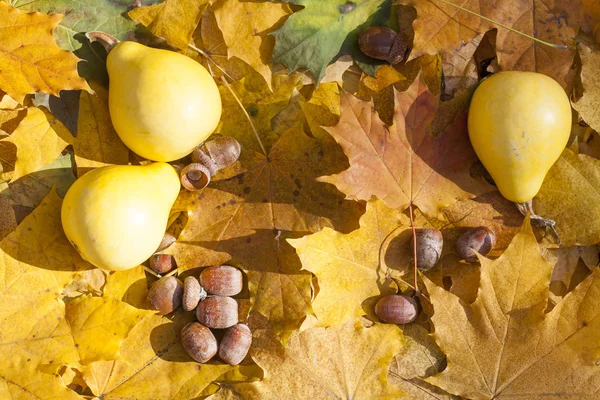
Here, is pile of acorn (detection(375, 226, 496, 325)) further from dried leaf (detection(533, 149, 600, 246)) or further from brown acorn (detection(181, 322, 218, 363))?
brown acorn (detection(181, 322, 218, 363))

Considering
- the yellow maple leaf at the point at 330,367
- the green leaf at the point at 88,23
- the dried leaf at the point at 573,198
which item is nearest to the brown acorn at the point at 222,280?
the yellow maple leaf at the point at 330,367

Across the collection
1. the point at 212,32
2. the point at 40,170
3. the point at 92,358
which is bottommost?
the point at 92,358

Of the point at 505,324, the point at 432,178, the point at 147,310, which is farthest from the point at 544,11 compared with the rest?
the point at 147,310

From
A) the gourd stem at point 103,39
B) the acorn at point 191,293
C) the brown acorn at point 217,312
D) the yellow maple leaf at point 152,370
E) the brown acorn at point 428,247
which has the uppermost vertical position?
the gourd stem at point 103,39

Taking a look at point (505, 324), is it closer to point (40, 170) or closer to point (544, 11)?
point (544, 11)

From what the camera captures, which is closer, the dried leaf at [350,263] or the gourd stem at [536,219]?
the dried leaf at [350,263]

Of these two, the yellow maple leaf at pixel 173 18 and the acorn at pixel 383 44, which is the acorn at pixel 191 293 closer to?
the yellow maple leaf at pixel 173 18

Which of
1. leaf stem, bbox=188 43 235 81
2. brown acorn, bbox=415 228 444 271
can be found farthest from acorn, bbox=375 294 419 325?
leaf stem, bbox=188 43 235 81
